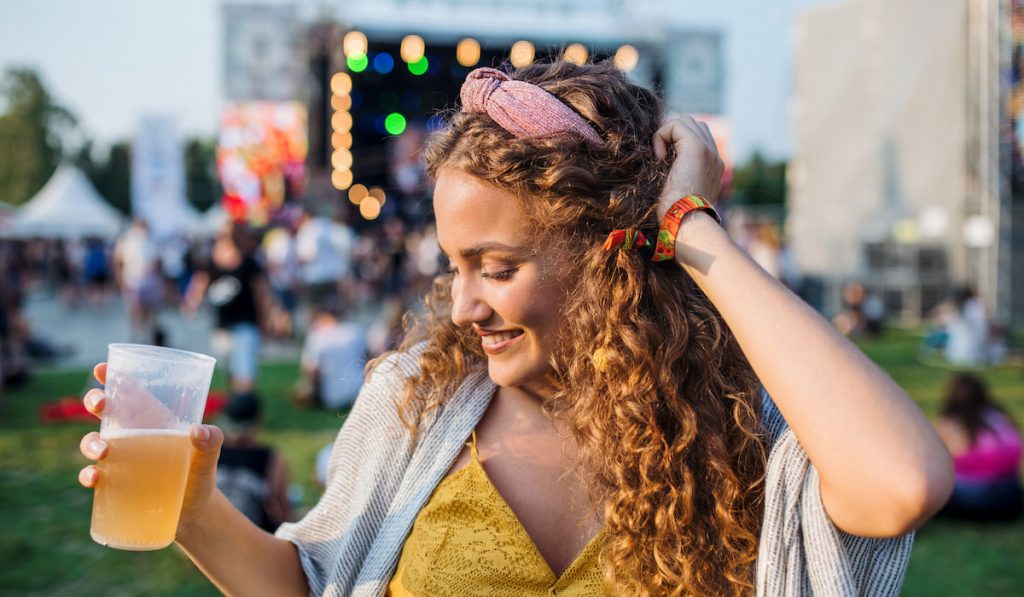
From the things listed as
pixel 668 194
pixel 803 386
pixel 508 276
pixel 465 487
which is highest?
pixel 668 194

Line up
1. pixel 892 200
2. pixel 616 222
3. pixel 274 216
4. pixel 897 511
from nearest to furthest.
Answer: pixel 897 511 → pixel 616 222 → pixel 892 200 → pixel 274 216

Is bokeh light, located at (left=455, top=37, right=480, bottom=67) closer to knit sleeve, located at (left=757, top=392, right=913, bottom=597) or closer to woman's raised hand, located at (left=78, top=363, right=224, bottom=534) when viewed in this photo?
woman's raised hand, located at (left=78, top=363, right=224, bottom=534)

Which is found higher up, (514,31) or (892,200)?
(514,31)

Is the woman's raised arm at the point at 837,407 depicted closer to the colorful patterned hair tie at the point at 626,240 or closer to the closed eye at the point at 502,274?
the colorful patterned hair tie at the point at 626,240

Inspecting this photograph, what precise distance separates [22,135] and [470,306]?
187 ft

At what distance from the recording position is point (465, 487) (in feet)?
5.33

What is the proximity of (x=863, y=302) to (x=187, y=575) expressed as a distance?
1375 cm

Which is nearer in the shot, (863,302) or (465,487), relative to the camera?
(465,487)

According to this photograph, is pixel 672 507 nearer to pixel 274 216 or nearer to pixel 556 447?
pixel 556 447

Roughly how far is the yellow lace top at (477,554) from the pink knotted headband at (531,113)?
0.68 meters

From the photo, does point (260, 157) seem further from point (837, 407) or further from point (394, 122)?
point (837, 407)

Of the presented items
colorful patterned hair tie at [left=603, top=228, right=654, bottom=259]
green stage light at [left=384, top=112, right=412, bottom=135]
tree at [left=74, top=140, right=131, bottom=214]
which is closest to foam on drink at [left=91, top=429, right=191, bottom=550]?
colorful patterned hair tie at [left=603, top=228, right=654, bottom=259]

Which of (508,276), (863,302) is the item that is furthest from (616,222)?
(863,302)

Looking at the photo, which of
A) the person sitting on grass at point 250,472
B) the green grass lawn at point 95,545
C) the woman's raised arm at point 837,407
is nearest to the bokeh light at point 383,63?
the green grass lawn at point 95,545
